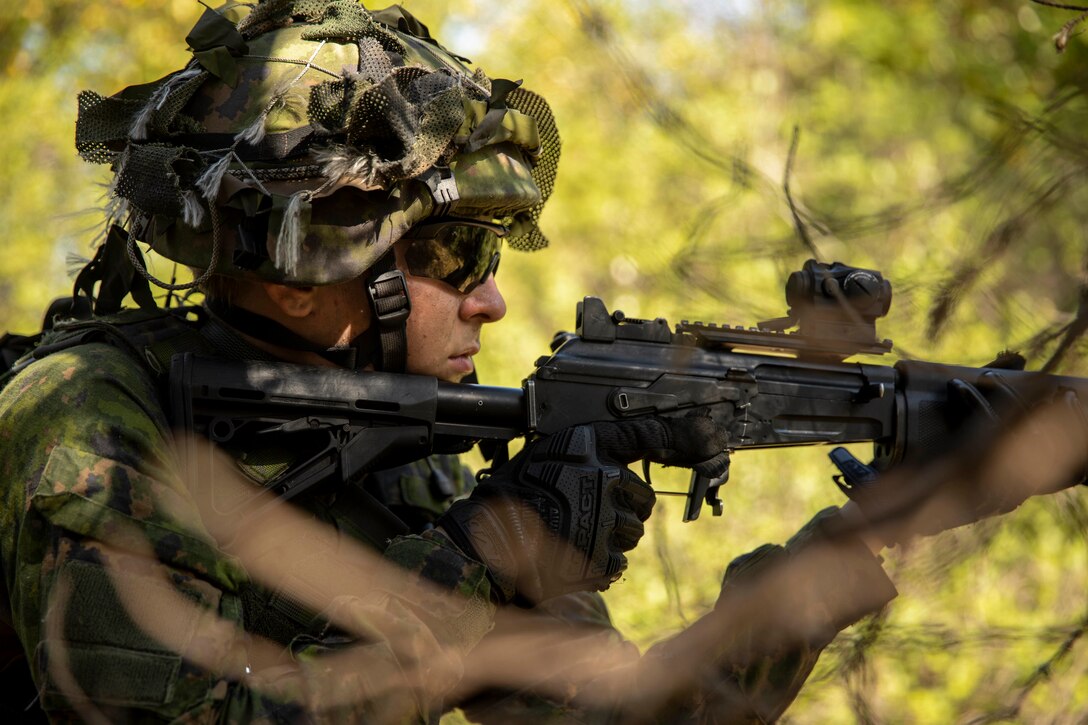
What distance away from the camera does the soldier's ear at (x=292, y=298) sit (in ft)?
9.83

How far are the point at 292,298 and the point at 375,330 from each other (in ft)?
0.76

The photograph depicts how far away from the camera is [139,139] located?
295cm

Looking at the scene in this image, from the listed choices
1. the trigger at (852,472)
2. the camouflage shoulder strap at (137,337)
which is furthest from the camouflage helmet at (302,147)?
the trigger at (852,472)

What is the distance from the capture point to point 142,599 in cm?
230

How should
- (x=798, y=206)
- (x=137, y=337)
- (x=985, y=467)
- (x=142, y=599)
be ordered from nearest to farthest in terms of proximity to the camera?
(x=142, y=599) < (x=137, y=337) < (x=985, y=467) < (x=798, y=206)

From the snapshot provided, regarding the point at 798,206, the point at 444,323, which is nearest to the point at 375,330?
the point at 444,323

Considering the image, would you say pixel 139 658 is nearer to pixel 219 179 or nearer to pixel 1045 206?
pixel 219 179

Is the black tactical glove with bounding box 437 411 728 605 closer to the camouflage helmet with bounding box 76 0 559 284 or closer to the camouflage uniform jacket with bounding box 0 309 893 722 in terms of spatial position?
the camouflage uniform jacket with bounding box 0 309 893 722

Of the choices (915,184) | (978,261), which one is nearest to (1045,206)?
(978,261)

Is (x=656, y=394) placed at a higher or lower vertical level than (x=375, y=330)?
lower

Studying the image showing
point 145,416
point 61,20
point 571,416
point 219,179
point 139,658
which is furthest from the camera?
point 61,20

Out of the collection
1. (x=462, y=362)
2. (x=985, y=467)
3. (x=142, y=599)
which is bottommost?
(x=142, y=599)

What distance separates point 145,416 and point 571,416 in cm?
107

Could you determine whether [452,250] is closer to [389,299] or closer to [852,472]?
[389,299]
